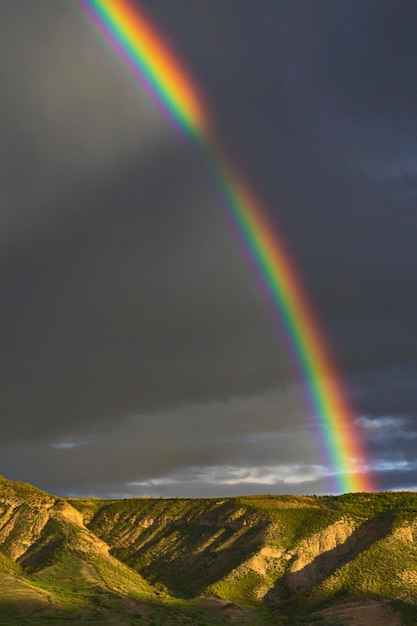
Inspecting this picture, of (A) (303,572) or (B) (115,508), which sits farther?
(B) (115,508)

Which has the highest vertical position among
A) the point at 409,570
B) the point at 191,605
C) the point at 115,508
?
the point at 115,508

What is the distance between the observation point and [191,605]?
11431 cm

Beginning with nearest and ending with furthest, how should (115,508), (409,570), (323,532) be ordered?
(409,570) → (323,532) → (115,508)

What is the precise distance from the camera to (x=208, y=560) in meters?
143

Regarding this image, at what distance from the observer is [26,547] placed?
14525 centimetres

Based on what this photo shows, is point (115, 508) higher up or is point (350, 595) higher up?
point (115, 508)

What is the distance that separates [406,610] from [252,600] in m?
27.7

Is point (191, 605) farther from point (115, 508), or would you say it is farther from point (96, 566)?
point (115, 508)

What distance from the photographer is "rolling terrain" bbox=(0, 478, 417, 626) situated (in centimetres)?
10588

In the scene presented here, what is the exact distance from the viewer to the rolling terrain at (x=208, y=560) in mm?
105875

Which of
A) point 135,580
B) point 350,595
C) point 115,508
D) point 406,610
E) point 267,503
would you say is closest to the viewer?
point 406,610

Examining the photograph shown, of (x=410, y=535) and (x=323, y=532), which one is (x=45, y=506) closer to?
(x=323, y=532)

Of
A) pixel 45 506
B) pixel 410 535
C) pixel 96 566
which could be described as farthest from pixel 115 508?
pixel 410 535

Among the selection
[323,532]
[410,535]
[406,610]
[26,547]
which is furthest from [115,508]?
[406,610]
